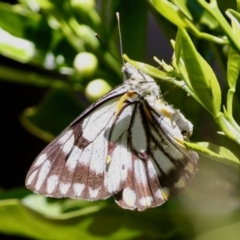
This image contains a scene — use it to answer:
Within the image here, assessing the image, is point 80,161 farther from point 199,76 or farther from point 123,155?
point 199,76

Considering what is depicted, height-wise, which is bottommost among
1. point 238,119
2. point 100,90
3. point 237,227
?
point 237,227

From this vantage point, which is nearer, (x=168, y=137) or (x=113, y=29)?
(x=168, y=137)

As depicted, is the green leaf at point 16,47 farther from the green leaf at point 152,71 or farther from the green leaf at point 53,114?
the green leaf at point 152,71

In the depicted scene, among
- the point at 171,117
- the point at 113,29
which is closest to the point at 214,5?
the point at 171,117

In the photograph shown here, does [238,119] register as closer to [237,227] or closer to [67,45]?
[237,227]

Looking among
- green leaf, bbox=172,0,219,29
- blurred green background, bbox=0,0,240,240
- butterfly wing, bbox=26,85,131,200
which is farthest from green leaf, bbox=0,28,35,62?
green leaf, bbox=172,0,219,29

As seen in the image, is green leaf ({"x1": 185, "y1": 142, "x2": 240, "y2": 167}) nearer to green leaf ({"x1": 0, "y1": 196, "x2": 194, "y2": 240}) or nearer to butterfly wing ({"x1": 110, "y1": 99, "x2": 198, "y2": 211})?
butterfly wing ({"x1": 110, "y1": 99, "x2": 198, "y2": 211})

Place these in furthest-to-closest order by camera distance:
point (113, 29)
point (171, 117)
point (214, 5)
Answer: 1. point (113, 29)
2. point (171, 117)
3. point (214, 5)
